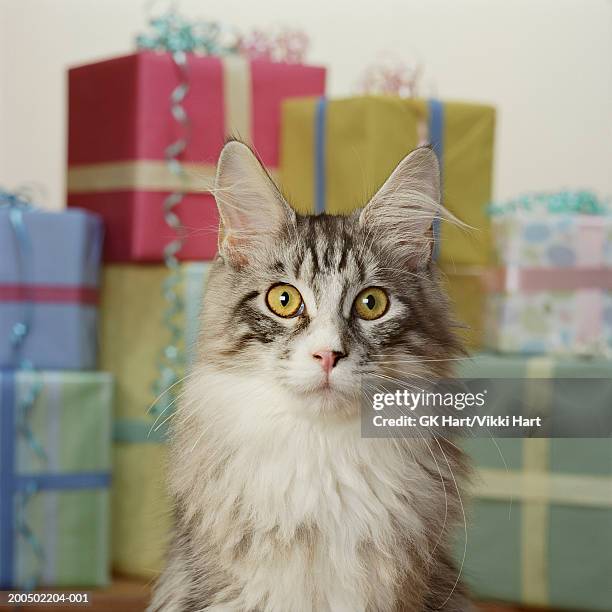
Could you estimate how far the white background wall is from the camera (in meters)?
1.82

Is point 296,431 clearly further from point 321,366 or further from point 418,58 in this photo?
point 418,58

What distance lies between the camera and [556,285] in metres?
1.74

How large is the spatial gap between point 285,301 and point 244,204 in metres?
0.11

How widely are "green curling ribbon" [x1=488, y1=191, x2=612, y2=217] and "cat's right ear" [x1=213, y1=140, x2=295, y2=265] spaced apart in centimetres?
100

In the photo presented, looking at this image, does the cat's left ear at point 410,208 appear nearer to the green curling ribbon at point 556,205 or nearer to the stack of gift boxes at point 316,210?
the stack of gift boxes at point 316,210

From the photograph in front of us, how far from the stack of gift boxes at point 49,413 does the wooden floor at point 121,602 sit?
0.06 m

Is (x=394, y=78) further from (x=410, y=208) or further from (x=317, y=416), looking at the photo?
(x=317, y=416)

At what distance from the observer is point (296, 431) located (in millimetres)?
814

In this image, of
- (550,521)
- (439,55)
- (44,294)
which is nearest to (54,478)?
(44,294)

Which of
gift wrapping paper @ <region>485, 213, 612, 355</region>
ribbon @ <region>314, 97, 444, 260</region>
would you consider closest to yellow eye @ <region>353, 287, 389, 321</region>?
ribbon @ <region>314, 97, 444, 260</region>

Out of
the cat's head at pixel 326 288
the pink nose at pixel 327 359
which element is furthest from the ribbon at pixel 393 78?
the pink nose at pixel 327 359

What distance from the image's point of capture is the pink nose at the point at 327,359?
764mm

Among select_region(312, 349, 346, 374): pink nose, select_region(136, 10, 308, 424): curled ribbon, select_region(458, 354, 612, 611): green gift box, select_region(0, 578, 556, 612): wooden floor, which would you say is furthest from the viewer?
select_region(136, 10, 308, 424): curled ribbon

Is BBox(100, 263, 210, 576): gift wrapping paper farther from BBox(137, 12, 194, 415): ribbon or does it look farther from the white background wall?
the white background wall
